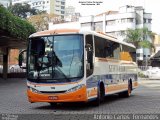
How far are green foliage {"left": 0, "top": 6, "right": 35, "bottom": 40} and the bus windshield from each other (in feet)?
52.9

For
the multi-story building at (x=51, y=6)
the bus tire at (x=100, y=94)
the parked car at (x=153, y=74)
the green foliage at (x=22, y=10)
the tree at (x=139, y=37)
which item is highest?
the multi-story building at (x=51, y=6)

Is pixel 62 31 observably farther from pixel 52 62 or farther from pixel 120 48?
pixel 120 48

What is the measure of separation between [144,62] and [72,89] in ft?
258

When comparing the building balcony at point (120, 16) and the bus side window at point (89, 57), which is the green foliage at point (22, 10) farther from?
the bus side window at point (89, 57)

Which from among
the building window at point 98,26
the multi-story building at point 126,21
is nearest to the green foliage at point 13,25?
the multi-story building at point 126,21

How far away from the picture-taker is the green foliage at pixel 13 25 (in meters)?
32.8

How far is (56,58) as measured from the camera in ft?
53.0

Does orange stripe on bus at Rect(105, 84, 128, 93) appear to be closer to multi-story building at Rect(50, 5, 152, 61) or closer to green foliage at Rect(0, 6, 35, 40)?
green foliage at Rect(0, 6, 35, 40)

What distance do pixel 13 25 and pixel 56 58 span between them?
789 inches

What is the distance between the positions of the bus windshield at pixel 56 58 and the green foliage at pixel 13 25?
16.1 meters

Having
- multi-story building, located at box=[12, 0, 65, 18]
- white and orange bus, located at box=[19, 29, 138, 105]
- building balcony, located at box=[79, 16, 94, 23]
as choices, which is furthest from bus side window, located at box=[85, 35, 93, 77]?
multi-story building, located at box=[12, 0, 65, 18]

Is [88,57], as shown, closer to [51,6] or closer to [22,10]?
[22,10]

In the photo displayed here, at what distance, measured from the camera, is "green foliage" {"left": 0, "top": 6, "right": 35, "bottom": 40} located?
108ft

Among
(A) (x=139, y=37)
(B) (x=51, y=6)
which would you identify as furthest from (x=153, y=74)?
(B) (x=51, y=6)
